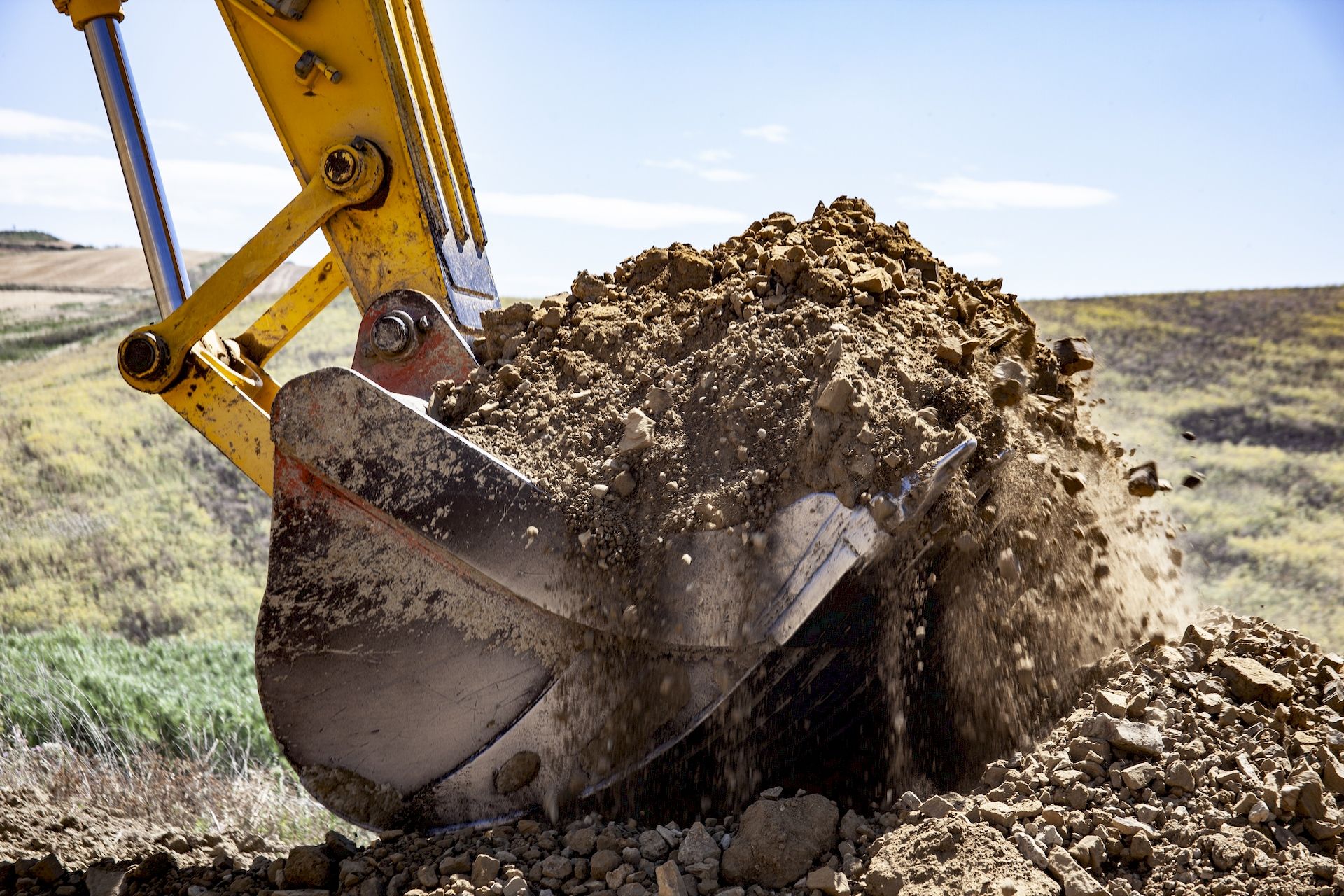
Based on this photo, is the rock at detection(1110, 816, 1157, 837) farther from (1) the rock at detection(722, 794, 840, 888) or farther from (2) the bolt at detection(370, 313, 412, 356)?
(2) the bolt at detection(370, 313, 412, 356)

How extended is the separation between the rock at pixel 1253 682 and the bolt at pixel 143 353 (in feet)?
10.9

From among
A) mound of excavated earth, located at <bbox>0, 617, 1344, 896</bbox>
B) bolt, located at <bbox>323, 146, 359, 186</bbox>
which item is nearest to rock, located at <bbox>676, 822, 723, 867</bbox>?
mound of excavated earth, located at <bbox>0, 617, 1344, 896</bbox>

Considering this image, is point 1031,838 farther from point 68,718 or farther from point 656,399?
point 68,718

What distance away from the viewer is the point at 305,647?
2.59 meters

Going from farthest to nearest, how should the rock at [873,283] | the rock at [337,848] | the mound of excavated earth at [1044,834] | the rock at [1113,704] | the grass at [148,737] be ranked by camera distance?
the grass at [148,737] < the rock at [873,283] < the rock at [337,848] < the rock at [1113,704] < the mound of excavated earth at [1044,834]

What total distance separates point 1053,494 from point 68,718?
459cm

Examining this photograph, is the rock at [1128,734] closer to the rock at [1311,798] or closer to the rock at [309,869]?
the rock at [1311,798]

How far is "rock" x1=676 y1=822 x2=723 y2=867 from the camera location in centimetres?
227

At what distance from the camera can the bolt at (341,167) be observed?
10.4 ft

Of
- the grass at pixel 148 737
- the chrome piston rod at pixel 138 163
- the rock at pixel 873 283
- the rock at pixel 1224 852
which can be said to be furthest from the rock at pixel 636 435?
the grass at pixel 148 737

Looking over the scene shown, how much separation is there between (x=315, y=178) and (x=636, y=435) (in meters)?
1.50

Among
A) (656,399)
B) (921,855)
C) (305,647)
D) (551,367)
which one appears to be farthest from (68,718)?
(921,855)

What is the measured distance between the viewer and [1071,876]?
2.06 m

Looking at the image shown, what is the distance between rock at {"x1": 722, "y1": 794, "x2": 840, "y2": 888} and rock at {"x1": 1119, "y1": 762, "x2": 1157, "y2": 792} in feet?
2.20
